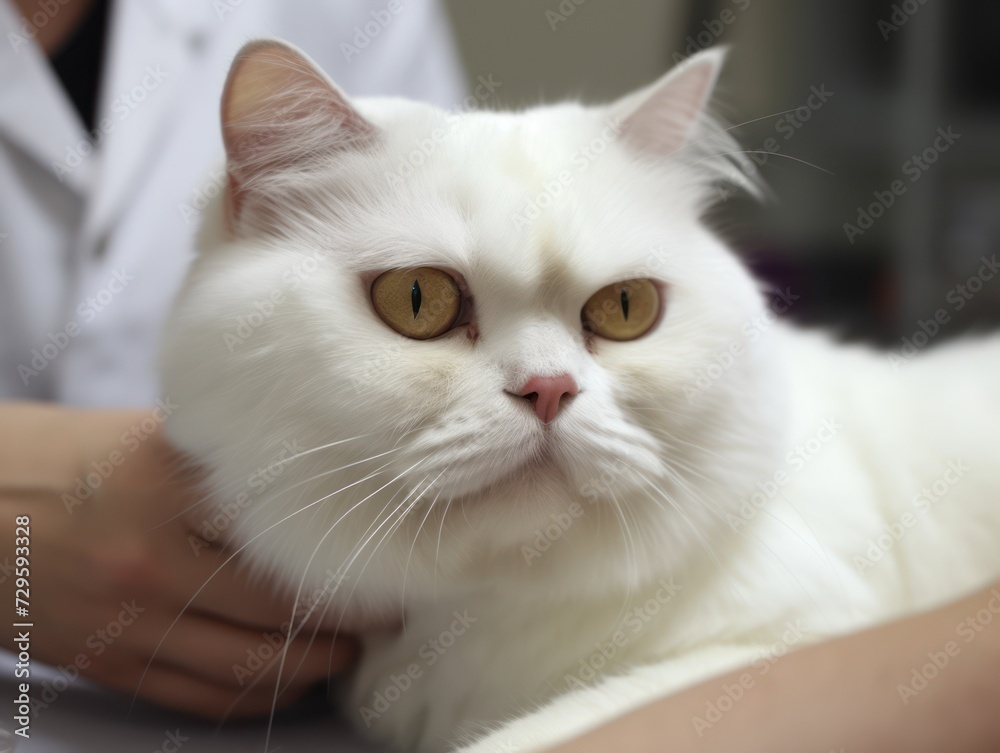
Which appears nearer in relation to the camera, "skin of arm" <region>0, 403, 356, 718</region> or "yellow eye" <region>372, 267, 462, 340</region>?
"yellow eye" <region>372, 267, 462, 340</region>

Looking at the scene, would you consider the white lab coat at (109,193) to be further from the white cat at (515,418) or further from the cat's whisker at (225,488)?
the white cat at (515,418)

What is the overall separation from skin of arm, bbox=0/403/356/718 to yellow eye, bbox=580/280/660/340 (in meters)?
0.36

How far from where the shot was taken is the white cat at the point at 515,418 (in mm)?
534

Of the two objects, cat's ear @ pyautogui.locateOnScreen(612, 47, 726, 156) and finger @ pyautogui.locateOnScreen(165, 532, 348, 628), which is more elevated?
cat's ear @ pyautogui.locateOnScreen(612, 47, 726, 156)

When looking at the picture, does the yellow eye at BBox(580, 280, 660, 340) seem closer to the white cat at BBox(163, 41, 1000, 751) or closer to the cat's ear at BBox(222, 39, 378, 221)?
the white cat at BBox(163, 41, 1000, 751)

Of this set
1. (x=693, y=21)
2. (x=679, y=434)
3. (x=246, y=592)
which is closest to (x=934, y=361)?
(x=679, y=434)

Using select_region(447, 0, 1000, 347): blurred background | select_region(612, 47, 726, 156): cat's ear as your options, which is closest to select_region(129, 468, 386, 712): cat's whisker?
select_region(612, 47, 726, 156): cat's ear

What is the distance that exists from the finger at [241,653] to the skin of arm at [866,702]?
0.29 m

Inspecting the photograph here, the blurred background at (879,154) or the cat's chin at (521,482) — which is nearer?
the cat's chin at (521,482)

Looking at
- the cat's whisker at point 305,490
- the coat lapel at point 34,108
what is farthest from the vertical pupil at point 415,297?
the coat lapel at point 34,108

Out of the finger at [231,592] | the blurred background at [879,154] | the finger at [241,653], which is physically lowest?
the finger at [241,653]

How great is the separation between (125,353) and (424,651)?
820 mm

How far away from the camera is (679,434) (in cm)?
60

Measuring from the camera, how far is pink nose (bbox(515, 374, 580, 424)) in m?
0.51
